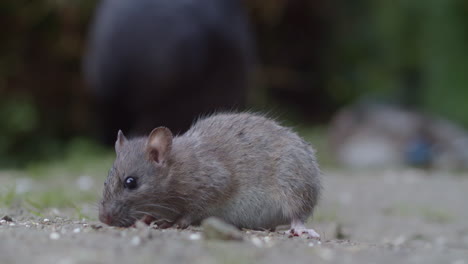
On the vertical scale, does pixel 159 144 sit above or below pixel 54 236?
above

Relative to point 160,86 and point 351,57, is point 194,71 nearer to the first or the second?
point 160,86

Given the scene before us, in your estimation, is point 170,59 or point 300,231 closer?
point 300,231

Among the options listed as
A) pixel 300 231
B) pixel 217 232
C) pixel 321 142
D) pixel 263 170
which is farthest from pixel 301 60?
pixel 217 232

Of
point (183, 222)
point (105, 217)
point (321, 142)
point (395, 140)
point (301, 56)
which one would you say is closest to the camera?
point (105, 217)

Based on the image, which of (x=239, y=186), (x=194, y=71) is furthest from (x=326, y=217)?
(x=194, y=71)

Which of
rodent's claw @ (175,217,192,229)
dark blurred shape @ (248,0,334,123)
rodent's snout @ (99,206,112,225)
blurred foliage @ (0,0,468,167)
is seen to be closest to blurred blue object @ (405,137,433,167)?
blurred foliage @ (0,0,468,167)

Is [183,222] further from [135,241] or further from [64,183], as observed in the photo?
[64,183]
